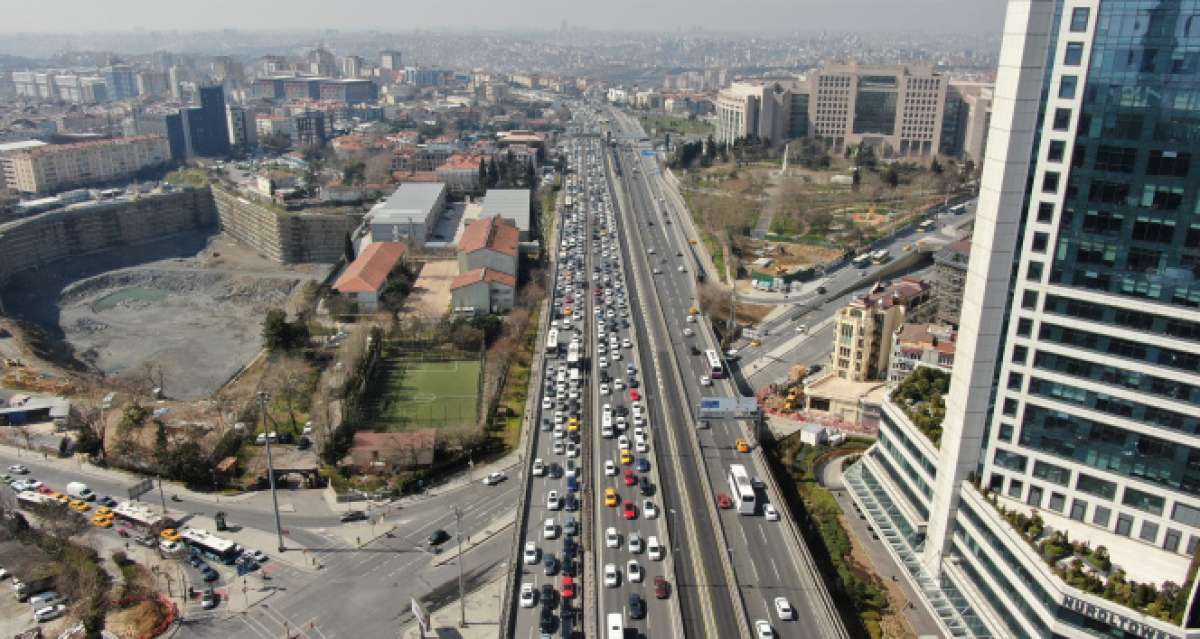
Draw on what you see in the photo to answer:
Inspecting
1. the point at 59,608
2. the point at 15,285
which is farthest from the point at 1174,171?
the point at 15,285

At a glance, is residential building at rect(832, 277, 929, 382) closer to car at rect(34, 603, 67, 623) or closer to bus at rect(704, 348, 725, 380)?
bus at rect(704, 348, 725, 380)

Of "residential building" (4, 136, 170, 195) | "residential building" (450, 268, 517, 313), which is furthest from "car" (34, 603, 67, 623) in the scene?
"residential building" (4, 136, 170, 195)

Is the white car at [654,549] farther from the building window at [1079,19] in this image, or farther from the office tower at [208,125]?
the office tower at [208,125]

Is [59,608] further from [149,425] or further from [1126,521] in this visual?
[1126,521]

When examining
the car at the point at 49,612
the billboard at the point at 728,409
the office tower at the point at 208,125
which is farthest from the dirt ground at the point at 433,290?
the office tower at the point at 208,125

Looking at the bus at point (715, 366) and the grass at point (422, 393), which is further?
the grass at point (422, 393)

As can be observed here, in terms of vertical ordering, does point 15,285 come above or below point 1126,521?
below
